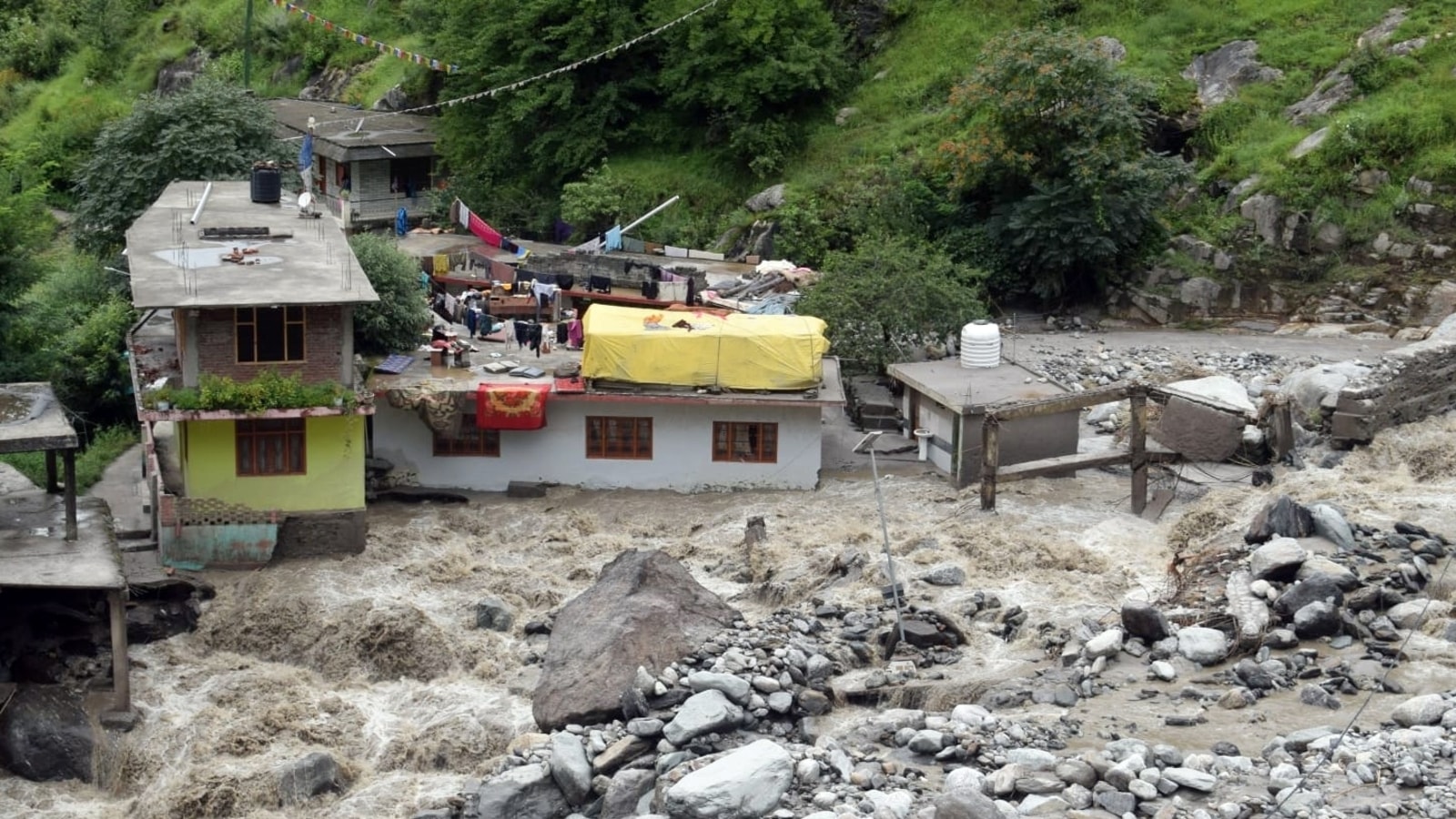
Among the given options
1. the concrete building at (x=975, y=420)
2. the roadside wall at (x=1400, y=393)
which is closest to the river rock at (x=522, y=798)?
the concrete building at (x=975, y=420)

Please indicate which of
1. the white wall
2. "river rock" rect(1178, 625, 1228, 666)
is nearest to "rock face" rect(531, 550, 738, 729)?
"river rock" rect(1178, 625, 1228, 666)

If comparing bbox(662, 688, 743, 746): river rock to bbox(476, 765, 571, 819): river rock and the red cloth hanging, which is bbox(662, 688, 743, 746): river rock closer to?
bbox(476, 765, 571, 819): river rock

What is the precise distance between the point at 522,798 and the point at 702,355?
49.1 feet

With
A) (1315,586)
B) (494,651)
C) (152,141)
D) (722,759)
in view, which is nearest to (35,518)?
(494,651)

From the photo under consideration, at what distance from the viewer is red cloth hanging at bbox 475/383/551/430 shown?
34.5 m

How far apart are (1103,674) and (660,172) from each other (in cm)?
3455

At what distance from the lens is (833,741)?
70.9ft

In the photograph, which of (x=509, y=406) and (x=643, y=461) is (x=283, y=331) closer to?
(x=509, y=406)

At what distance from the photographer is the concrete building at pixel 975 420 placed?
3441cm

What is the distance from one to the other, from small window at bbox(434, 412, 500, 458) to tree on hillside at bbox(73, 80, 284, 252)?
600 inches

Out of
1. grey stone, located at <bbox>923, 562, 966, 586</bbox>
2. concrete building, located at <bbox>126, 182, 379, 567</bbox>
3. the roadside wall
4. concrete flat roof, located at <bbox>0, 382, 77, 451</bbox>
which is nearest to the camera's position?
concrete flat roof, located at <bbox>0, 382, 77, 451</bbox>

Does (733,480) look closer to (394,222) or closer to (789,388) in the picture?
(789,388)

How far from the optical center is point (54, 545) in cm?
2652

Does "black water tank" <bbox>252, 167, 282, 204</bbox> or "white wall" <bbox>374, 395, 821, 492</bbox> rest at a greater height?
"black water tank" <bbox>252, 167, 282, 204</bbox>
